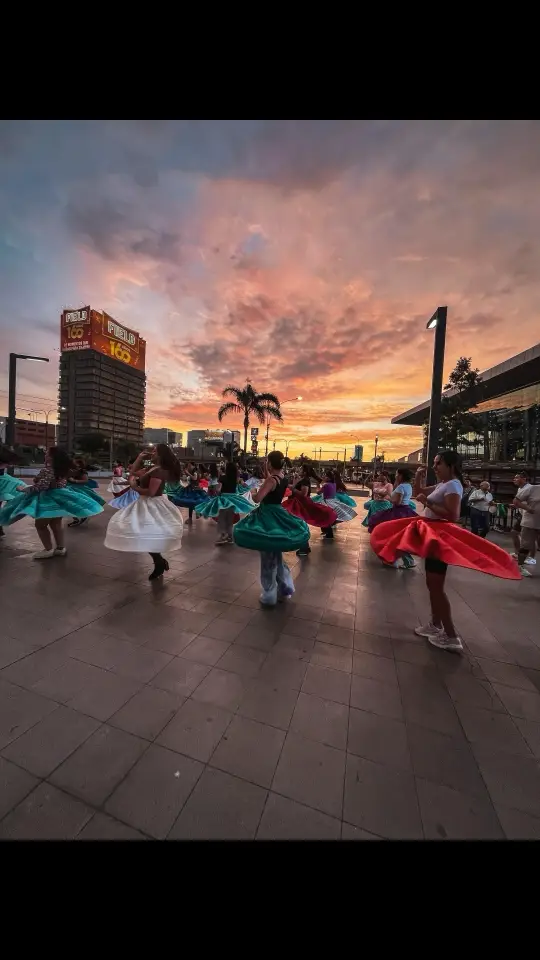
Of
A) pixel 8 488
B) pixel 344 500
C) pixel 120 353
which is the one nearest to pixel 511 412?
pixel 344 500

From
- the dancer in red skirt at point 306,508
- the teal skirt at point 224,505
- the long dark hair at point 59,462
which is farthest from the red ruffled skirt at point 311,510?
the long dark hair at point 59,462

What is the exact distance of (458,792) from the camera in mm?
1892

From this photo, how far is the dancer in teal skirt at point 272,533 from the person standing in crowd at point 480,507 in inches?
268

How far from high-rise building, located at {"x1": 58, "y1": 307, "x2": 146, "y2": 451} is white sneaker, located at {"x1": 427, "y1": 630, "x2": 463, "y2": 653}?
304 feet

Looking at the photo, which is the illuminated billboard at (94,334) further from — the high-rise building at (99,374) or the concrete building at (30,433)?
the concrete building at (30,433)

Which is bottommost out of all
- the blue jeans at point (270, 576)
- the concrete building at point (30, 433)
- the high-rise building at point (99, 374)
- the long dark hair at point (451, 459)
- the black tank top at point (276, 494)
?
the blue jeans at point (270, 576)

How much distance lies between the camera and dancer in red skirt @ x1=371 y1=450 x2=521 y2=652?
3364 mm

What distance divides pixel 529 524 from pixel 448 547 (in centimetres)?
440

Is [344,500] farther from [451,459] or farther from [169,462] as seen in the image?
[451,459]

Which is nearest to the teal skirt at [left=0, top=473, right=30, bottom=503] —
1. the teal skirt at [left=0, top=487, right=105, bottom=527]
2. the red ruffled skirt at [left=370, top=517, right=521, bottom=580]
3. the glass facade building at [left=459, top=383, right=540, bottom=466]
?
the teal skirt at [left=0, top=487, right=105, bottom=527]

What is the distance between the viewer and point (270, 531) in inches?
171

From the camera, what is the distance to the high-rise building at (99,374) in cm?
9238
